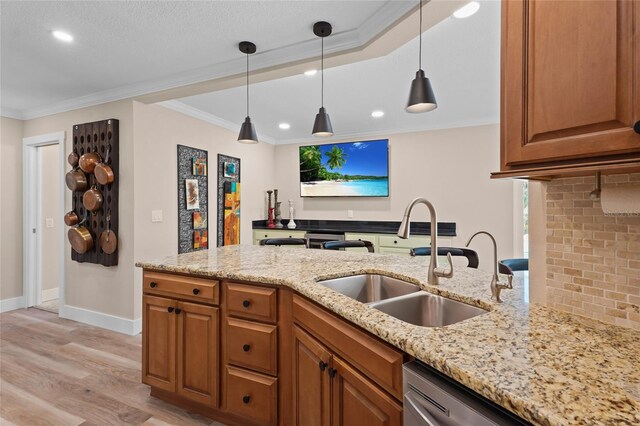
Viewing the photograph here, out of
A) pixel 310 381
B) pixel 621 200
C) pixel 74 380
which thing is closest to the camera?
pixel 621 200

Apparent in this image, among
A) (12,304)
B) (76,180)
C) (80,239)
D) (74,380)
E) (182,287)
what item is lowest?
(74,380)

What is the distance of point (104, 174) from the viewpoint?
3.31 meters

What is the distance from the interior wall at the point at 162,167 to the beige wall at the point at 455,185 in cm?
212

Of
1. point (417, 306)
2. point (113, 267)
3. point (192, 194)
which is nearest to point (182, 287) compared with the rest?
point (417, 306)

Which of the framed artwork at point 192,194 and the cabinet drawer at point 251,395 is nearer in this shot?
the cabinet drawer at point 251,395

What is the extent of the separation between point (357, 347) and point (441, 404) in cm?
38

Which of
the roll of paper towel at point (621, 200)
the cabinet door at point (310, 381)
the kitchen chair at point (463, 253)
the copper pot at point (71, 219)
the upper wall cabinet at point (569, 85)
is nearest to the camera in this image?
the upper wall cabinet at point (569, 85)

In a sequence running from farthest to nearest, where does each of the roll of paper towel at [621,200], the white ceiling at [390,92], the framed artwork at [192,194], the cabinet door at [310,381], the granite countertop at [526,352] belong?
the framed artwork at [192,194] < the white ceiling at [390,92] < the cabinet door at [310,381] < the roll of paper towel at [621,200] < the granite countertop at [526,352]

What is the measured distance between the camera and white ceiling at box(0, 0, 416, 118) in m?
1.97

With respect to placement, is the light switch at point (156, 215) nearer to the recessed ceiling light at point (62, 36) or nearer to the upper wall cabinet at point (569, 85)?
the recessed ceiling light at point (62, 36)

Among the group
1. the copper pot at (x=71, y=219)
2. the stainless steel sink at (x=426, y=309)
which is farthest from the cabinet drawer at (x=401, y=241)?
the copper pot at (x=71, y=219)

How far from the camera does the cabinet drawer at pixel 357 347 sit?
40.6 inches

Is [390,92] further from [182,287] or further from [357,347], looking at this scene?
[357,347]

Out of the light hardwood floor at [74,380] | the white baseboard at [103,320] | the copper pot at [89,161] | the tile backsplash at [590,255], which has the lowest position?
the light hardwood floor at [74,380]
